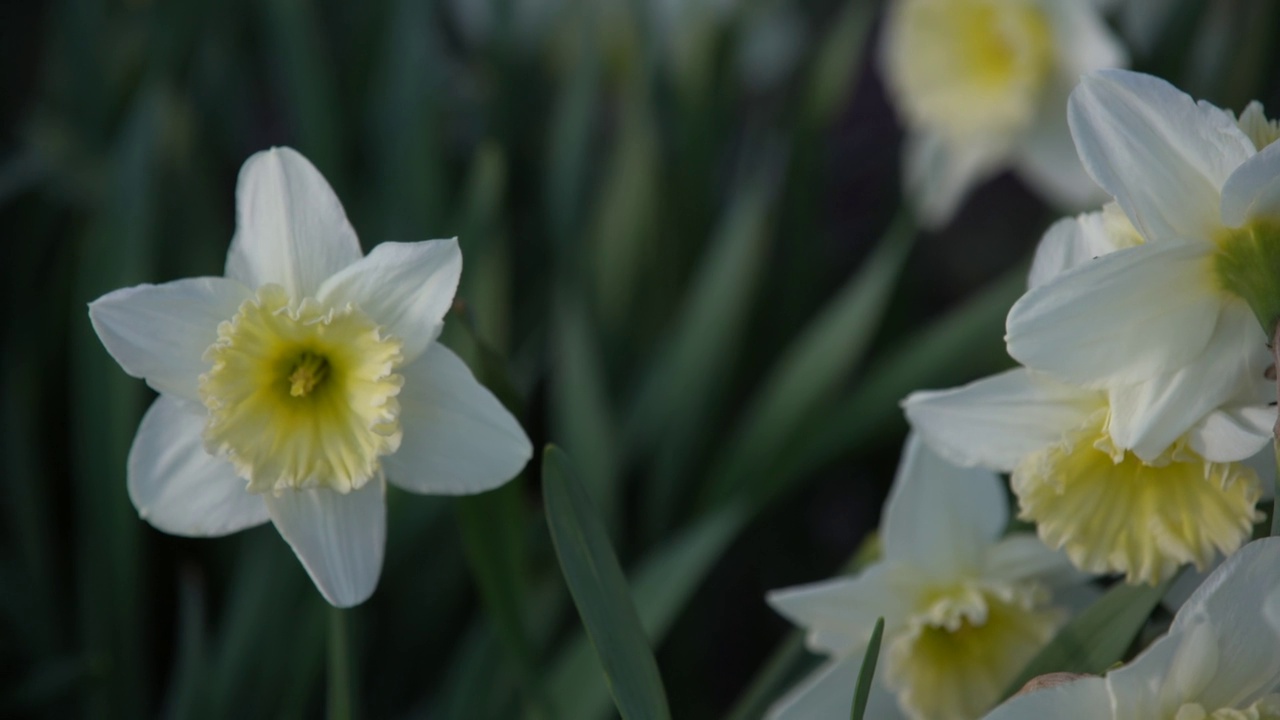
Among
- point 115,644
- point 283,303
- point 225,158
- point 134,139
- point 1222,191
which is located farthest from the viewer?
point 225,158

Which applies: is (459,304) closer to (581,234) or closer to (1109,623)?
(1109,623)

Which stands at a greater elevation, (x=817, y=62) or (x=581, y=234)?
(x=817, y=62)

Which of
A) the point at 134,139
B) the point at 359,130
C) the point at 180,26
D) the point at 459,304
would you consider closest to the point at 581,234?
the point at 359,130

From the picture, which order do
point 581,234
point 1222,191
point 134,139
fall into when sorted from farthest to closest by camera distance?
point 581,234 → point 134,139 → point 1222,191

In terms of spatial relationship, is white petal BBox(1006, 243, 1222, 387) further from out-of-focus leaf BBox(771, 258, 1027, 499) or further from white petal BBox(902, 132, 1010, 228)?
white petal BBox(902, 132, 1010, 228)

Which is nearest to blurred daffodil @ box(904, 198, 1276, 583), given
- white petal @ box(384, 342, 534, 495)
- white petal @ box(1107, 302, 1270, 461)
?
white petal @ box(1107, 302, 1270, 461)

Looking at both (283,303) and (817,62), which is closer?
(283,303)
